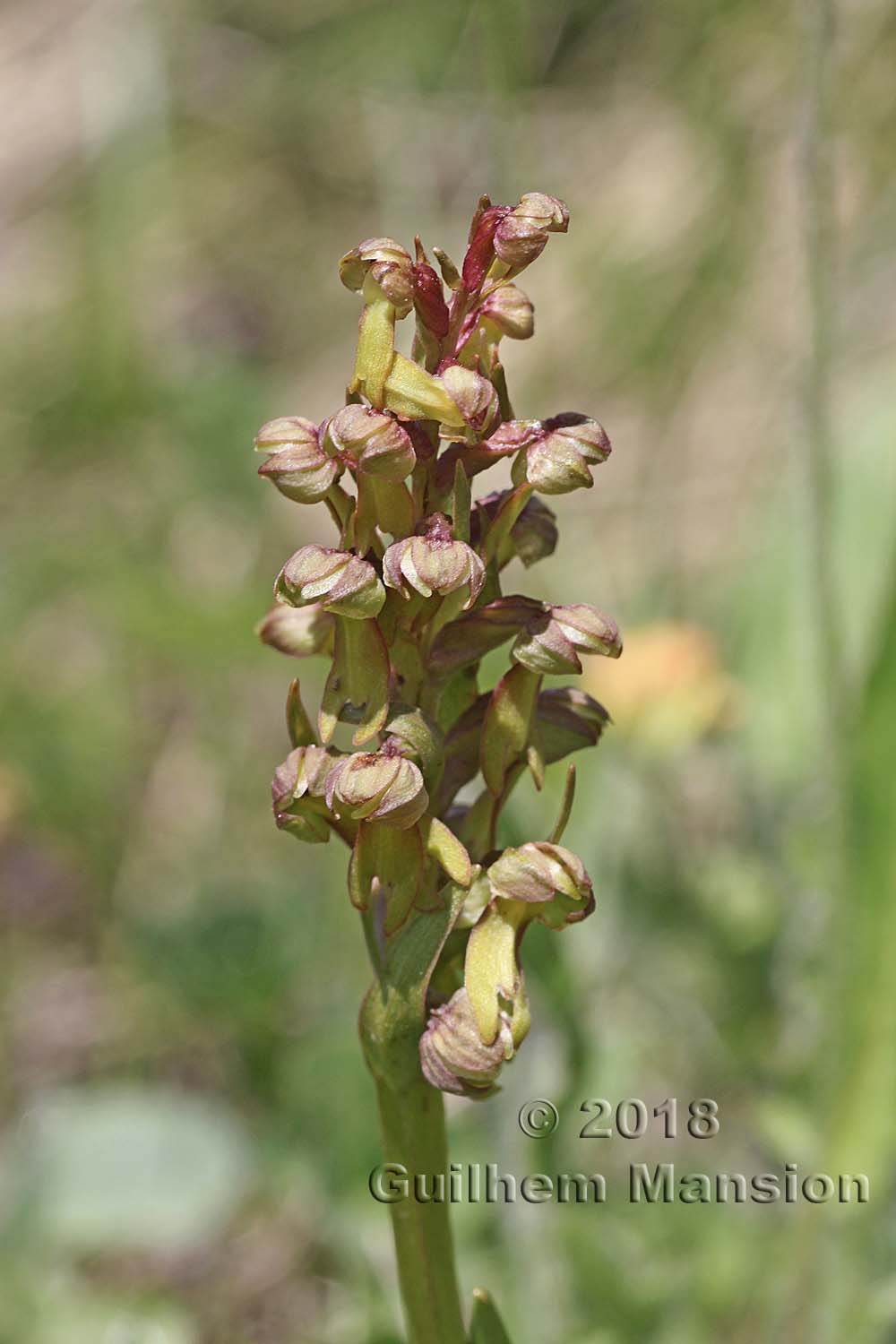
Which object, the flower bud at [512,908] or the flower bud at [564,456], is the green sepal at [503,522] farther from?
the flower bud at [512,908]

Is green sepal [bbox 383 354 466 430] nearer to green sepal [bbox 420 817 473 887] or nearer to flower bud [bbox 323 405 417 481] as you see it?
flower bud [bbox 323 405 417 481]

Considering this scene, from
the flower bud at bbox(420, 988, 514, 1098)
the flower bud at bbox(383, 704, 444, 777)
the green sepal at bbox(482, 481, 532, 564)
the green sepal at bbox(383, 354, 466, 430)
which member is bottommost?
the flower bud at bbox(420, 988, 514, 1098)

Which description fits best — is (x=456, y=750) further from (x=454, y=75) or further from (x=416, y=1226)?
(x=454, y=75)

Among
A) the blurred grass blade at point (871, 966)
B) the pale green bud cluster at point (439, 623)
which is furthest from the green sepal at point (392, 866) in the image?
the blurred grass blade at point (871, 966)

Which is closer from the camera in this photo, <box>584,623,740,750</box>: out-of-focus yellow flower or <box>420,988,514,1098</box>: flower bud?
<box>420,988,514,1098</box>: flower bud

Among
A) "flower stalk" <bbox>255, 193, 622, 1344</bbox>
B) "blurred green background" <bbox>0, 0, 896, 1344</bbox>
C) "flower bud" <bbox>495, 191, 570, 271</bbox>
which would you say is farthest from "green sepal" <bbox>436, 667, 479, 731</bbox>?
"blurred green background" <bbox>0, 0, 896, 1344</bbox>

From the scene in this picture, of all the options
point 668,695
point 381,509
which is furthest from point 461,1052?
point 668,695
